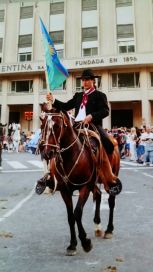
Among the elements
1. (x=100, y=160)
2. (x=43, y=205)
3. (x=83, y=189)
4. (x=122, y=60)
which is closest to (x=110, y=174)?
(x=100, y=160)

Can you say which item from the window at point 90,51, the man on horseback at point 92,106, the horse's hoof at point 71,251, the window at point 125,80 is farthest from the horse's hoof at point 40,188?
the window at point 90,51

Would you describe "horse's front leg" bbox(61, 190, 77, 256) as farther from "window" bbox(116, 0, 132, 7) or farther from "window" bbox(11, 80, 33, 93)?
"window" bbox(116, 0, 132, 7)

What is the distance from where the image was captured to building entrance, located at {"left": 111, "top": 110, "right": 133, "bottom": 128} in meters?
Answer: 39.5

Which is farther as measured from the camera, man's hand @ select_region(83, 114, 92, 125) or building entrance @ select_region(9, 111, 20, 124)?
building entrance @ select_region(9, 111, 20, 124)

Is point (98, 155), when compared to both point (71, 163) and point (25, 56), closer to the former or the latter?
point (71, 163)

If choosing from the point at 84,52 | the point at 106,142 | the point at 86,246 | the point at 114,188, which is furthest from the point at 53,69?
the point at 84,52

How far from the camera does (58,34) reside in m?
39.2

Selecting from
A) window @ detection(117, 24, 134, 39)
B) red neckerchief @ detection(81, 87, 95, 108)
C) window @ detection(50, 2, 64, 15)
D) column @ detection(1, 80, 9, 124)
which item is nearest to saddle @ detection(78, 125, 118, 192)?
red neckerchief @ detection(81, 87, 95, 108)

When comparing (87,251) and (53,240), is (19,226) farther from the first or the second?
(87,251)

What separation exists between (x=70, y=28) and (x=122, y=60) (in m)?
7.63

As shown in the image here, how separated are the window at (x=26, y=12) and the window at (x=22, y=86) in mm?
7548

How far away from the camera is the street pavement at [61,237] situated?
394cm

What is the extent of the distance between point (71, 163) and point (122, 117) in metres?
35.8

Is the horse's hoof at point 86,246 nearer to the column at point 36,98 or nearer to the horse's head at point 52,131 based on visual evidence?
the horse's head at point 52,131
